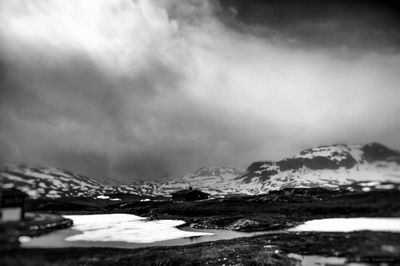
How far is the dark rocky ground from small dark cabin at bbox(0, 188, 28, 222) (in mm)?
517

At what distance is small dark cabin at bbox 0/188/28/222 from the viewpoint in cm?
501

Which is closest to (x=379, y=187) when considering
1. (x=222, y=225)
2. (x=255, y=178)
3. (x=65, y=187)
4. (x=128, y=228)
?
(x=65, y=187)

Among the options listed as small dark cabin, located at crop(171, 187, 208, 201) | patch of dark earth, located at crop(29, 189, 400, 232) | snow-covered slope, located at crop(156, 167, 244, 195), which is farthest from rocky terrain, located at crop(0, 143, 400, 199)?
small dark cabin, located at crop(171, 187, 208, 201)

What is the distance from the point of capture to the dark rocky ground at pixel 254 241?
6262mm

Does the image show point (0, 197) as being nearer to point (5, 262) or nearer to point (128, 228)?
point (5, 262)

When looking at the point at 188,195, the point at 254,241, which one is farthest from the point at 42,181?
the point at 254,241

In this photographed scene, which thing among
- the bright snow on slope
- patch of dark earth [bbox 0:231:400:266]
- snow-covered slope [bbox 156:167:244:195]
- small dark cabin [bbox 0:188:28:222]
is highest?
snow-covered slope [bbox 156:167:244:195]

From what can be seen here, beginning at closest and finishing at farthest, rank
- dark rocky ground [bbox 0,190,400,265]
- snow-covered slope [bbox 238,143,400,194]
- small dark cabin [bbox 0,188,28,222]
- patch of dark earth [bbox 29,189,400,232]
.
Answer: small dark cabin [bbox 0,188,28,222], dark rocky ground [bbox 0,190,400,265], patch of dark earth [bbox 29,189,400,232], snow-covered slope [bbox 238,143,400,194]

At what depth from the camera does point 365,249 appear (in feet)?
20.9

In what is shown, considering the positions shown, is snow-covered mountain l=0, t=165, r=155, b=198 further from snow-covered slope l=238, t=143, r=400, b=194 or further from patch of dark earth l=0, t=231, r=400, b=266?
snow-covered slope l=238, t=143, r=400, b=194

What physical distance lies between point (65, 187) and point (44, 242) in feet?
4.19

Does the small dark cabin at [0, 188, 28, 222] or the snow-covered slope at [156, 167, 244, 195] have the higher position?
the snow-covered slope at [156, 167, 244, 195]

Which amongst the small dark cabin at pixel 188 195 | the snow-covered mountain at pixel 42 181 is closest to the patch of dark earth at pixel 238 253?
the snow-covered mountain at pixel 42 181

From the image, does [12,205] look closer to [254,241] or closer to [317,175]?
[317,175]
